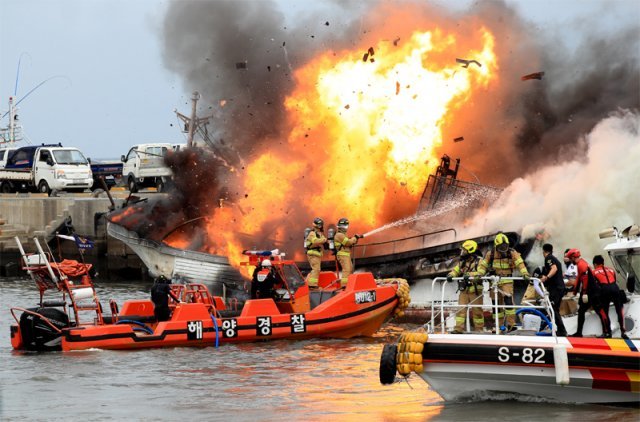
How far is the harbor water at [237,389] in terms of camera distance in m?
13.3

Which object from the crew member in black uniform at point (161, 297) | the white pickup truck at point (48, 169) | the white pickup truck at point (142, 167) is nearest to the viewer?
the crew member in black uniform at point (161, 297)

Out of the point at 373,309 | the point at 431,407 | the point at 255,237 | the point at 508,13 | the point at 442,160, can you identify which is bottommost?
the point at 431,407

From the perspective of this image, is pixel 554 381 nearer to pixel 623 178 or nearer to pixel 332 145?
Answer: pixel 623 178

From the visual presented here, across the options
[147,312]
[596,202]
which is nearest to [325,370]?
[147,312]

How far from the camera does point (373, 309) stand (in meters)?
20.0

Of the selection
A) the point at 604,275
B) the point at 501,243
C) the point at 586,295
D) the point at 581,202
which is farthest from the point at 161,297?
the point at 581,202

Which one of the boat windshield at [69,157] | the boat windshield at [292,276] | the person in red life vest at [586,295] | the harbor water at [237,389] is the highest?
the boat windshield at [69,157]

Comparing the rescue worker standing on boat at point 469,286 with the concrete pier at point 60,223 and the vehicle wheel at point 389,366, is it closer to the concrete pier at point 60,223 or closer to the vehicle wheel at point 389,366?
the vehicle wheel at point 389,366

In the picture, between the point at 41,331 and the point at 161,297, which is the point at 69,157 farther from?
the point at 41,331

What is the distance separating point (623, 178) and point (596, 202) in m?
0.84

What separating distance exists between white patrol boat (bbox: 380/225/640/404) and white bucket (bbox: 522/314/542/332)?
297 millimetres

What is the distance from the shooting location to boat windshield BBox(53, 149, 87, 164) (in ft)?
133

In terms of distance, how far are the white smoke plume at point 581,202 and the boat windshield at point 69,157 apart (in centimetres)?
2038

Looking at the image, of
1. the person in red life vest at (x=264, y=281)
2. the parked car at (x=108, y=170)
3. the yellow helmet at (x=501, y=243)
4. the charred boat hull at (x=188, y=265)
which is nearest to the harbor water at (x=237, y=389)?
the person in red life vest at (x=264, y=281)
